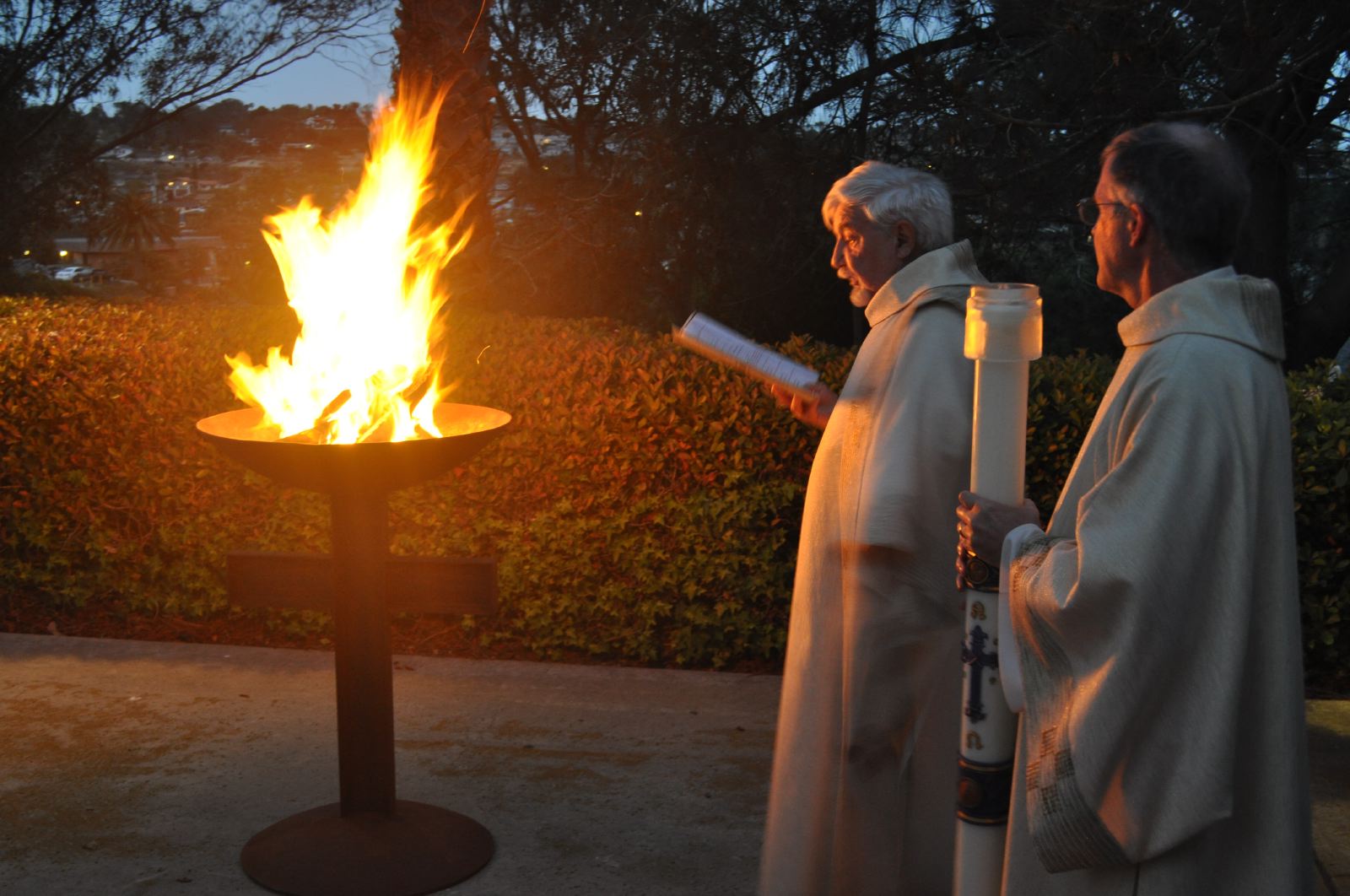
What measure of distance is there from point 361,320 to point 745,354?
5.29 feet

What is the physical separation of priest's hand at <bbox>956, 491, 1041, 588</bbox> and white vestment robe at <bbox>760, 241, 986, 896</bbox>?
27.7 inches

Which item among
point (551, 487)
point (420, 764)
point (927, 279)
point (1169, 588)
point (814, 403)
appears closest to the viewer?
point (1169, 588)

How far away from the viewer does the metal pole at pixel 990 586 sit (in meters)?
2.05

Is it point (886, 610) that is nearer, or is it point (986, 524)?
point (986, 524)

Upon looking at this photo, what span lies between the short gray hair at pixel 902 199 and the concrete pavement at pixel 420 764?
180cm

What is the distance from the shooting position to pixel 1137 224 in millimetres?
2174

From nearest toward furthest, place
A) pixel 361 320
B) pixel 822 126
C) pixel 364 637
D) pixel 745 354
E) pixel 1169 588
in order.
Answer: pixel 1169 588 → pixel 745 354 → pixel 364 637 → pixel 361 320 → pixel 822 126

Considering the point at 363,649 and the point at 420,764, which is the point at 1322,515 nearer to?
the point at 420,764

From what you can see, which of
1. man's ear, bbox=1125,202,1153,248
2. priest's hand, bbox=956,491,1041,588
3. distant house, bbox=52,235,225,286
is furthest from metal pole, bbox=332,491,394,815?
distant house, bbox=52,235,225,286

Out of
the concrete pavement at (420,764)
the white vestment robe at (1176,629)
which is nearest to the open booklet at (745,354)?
the white vestment robe at (1176,629)

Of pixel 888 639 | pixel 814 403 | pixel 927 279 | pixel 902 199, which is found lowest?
Result: pixel 888 639

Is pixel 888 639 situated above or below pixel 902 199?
below

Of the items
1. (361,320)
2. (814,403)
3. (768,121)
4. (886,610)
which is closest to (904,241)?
(814,403)

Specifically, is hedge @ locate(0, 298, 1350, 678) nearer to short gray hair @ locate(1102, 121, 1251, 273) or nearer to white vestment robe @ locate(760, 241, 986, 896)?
white vestment robe @ locate(760, 241, 986, 896)
